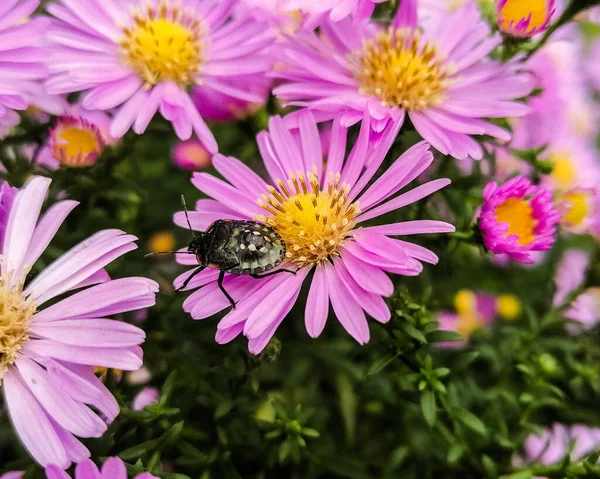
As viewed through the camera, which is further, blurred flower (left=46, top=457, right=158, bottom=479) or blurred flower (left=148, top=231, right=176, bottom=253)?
blurred flower (left=148, top=231, right=176, bottom=253)

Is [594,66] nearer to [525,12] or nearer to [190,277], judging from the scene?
[525,12]

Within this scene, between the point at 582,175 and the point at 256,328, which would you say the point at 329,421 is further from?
the point at 582,175

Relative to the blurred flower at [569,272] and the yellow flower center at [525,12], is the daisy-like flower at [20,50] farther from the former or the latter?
the blurred flower at [569,272]

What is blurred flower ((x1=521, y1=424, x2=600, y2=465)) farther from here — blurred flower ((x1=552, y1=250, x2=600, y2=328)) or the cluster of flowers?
the cluster of flowers

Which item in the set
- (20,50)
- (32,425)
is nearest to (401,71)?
(20,50)

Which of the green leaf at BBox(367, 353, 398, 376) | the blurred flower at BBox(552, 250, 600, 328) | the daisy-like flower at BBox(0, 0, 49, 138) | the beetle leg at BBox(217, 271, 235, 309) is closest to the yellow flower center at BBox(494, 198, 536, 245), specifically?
the green leaf at BBox(367, 353, 398, 376)

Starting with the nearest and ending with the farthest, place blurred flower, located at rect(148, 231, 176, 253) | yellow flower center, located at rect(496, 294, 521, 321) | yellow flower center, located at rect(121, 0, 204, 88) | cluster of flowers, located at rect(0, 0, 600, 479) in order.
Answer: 1. cluster of flowers, located at rect(0, 0, 600, 479)
2. yellow flower center, located at rect(121, 0, 204, 88)
3. blurred flower, located at rect(148, 231, 176, 253)
4. yellow flower center, located at rect(496, 294, 521, 321)

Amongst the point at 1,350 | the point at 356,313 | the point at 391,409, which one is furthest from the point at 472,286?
the point at 1,350

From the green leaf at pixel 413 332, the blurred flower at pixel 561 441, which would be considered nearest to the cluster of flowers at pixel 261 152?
the green leaf at pixel 413 332
